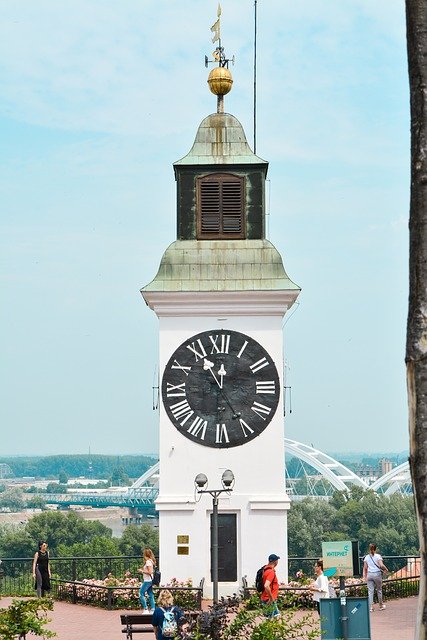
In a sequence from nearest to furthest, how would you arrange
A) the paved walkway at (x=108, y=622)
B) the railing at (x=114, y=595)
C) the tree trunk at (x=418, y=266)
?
the tree trunk at (x=418, y=266)
the paved walkway at (x=108, y=622)
the railing at (x=114, y=595)

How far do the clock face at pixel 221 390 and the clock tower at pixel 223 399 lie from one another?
0.02 m

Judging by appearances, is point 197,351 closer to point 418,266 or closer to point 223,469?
point 223,469

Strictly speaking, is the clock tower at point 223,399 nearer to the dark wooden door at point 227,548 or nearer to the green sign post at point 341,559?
the dark wooden door at point 227,548

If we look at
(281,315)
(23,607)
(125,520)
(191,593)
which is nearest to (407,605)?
(191,593)

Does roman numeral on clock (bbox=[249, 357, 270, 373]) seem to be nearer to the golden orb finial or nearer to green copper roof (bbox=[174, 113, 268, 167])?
green copper roof (bbox=[174, 113, 268, 167])

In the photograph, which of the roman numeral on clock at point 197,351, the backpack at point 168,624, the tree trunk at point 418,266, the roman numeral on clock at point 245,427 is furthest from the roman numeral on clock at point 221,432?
the tree trunk at point 418,266

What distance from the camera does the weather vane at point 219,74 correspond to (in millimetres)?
30438

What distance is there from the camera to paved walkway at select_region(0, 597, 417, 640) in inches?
877

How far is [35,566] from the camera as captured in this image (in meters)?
25.9

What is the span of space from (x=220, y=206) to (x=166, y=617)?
1335 centimetres

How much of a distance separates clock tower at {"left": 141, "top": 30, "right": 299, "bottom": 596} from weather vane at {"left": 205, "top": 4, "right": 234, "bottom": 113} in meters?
3.01

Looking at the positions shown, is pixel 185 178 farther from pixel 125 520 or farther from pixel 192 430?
pixel 125 520

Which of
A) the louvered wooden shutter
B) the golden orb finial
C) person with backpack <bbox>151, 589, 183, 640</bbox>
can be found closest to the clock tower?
the louvered wooden shutter

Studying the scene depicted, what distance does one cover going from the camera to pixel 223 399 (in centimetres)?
2867
